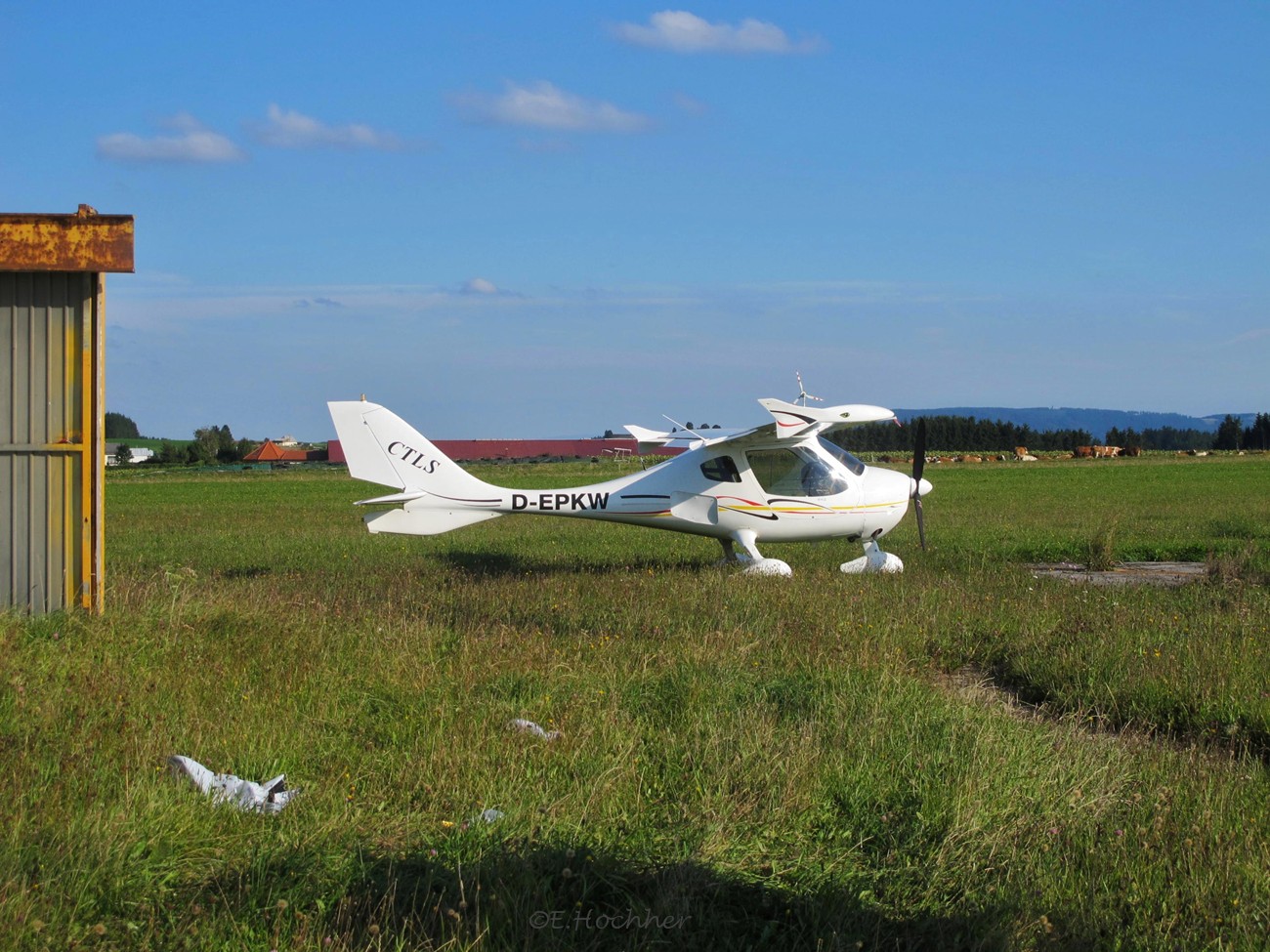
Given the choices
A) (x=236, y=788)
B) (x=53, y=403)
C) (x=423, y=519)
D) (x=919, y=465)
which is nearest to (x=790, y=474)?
(x=919, y=465)

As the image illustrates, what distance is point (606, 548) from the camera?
19.4m

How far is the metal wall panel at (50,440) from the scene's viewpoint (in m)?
8.95

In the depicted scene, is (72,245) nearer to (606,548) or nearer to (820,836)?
(820,836)

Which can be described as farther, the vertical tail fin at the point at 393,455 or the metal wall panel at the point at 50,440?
the vertical tail fin at the point at 393,455

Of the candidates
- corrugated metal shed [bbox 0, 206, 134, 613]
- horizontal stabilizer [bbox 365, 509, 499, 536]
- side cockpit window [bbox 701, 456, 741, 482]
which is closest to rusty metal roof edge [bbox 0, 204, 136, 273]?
corrugated metal shed [bbox 0, 206, 134, 613]

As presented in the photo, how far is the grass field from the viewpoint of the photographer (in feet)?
13.5

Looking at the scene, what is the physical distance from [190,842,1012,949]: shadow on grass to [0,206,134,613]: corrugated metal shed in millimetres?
5758

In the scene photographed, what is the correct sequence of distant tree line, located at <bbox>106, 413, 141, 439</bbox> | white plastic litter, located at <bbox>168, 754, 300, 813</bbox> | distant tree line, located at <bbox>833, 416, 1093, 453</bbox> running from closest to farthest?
white plastic litter, located at <bbox>168, 754, 300, 813</bbox> → distant tree line, located at <bbox>833, 416, 1093, 453</bbox> → distant tree line, located at <bbox>106, 413, 141, 439</bbox>

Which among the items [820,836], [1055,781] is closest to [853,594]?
[1055,781]

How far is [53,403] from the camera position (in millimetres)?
9070

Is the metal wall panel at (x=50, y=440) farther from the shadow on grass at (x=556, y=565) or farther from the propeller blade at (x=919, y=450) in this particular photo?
the propeller blade at (x=919, y=450)

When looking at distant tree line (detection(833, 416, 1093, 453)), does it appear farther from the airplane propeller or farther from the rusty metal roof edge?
the rusty metal roof edge

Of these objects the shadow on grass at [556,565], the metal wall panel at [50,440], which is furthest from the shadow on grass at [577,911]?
the shadow on grass at [556,565]

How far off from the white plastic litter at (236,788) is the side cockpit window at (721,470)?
10.6 meters
